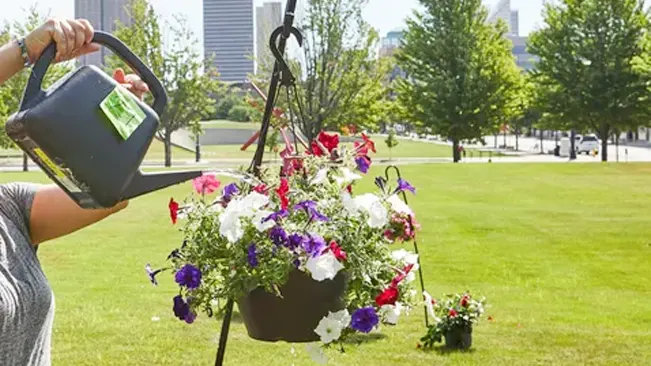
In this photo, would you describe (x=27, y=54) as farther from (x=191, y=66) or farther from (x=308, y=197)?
(x=191, y=66)

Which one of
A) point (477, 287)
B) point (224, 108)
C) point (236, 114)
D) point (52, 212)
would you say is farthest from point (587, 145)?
point (52, 212)

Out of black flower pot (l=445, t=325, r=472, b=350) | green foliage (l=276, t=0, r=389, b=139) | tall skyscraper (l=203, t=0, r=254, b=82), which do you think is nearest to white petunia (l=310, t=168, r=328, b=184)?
black flower pot (l=445, t=325, r=472, b=350)

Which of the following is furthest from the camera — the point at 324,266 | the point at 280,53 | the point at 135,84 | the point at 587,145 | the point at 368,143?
the point at 587,145

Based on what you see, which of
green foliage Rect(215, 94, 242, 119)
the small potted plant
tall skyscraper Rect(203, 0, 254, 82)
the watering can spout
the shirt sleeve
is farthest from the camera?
tall skyscraper Rect(203, 0, 254, 82)

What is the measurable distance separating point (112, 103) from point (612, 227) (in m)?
12.8

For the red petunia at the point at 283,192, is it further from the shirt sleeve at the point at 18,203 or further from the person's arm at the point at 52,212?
the shirt sleeve at the point at 18,203

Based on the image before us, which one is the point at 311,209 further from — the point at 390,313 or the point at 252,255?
the point at 390,313

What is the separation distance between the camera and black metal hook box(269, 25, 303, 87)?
2.64 m

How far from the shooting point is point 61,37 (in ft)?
5.31

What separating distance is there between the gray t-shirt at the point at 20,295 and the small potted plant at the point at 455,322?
4328 mm

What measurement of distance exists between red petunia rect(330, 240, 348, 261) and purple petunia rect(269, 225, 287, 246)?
0.37ft

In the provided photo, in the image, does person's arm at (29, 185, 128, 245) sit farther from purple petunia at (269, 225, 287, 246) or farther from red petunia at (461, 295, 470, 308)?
red petunia at (461, 295, 470, 308)

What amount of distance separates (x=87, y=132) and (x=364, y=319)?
1.03 meters

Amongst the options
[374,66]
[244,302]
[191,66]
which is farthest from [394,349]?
[191,66]
